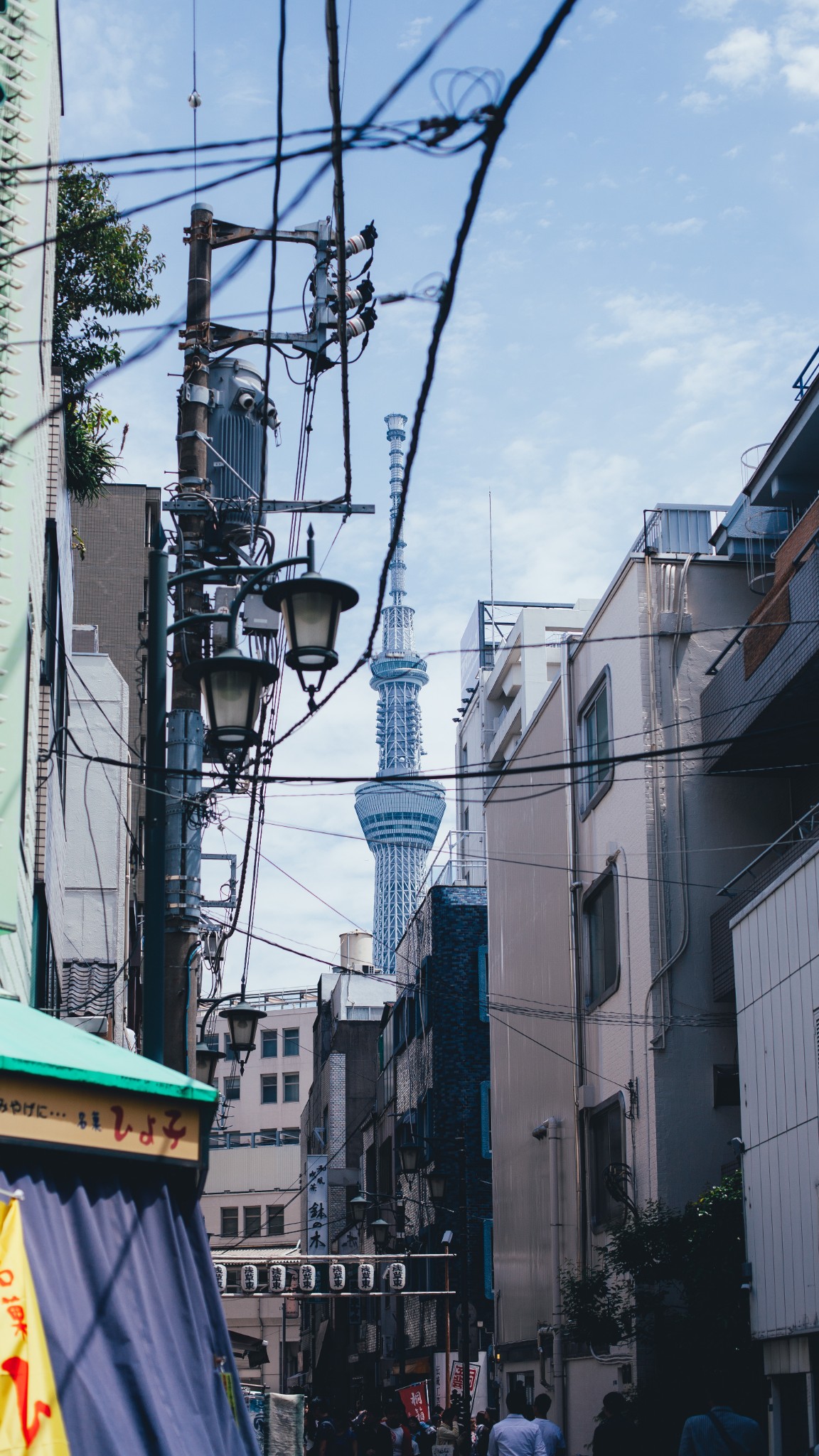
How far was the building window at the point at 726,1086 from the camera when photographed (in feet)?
72.1

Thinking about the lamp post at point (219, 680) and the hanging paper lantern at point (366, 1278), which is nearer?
the lamp post at point (219, 680)

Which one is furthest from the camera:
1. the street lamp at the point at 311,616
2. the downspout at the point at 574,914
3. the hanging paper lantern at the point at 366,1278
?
the hanging paper lantern at the point at 366,1278

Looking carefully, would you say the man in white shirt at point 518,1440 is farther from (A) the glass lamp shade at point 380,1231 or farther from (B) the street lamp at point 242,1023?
(A) the glass lamp shade at point 380,1231

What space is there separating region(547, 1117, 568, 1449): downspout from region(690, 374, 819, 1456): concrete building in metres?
5.98

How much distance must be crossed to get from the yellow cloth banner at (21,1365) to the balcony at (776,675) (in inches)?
508

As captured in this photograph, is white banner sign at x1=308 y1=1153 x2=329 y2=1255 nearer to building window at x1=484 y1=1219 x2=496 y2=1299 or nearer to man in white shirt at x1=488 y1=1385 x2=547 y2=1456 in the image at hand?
building window at x1=484 y1=1219 x2=496 y2=1299

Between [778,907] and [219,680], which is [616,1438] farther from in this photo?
[219,680]

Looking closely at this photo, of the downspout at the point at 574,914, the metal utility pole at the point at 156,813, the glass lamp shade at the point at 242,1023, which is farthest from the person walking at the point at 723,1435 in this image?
the downspout at the point at 574,914

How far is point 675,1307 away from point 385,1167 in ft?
105

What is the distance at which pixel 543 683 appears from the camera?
61.1 metres

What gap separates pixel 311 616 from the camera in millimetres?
10594

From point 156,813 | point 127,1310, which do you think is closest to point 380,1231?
point 156,813

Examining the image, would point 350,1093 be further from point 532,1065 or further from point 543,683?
point 532,1065

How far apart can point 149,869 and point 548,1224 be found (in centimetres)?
1818
